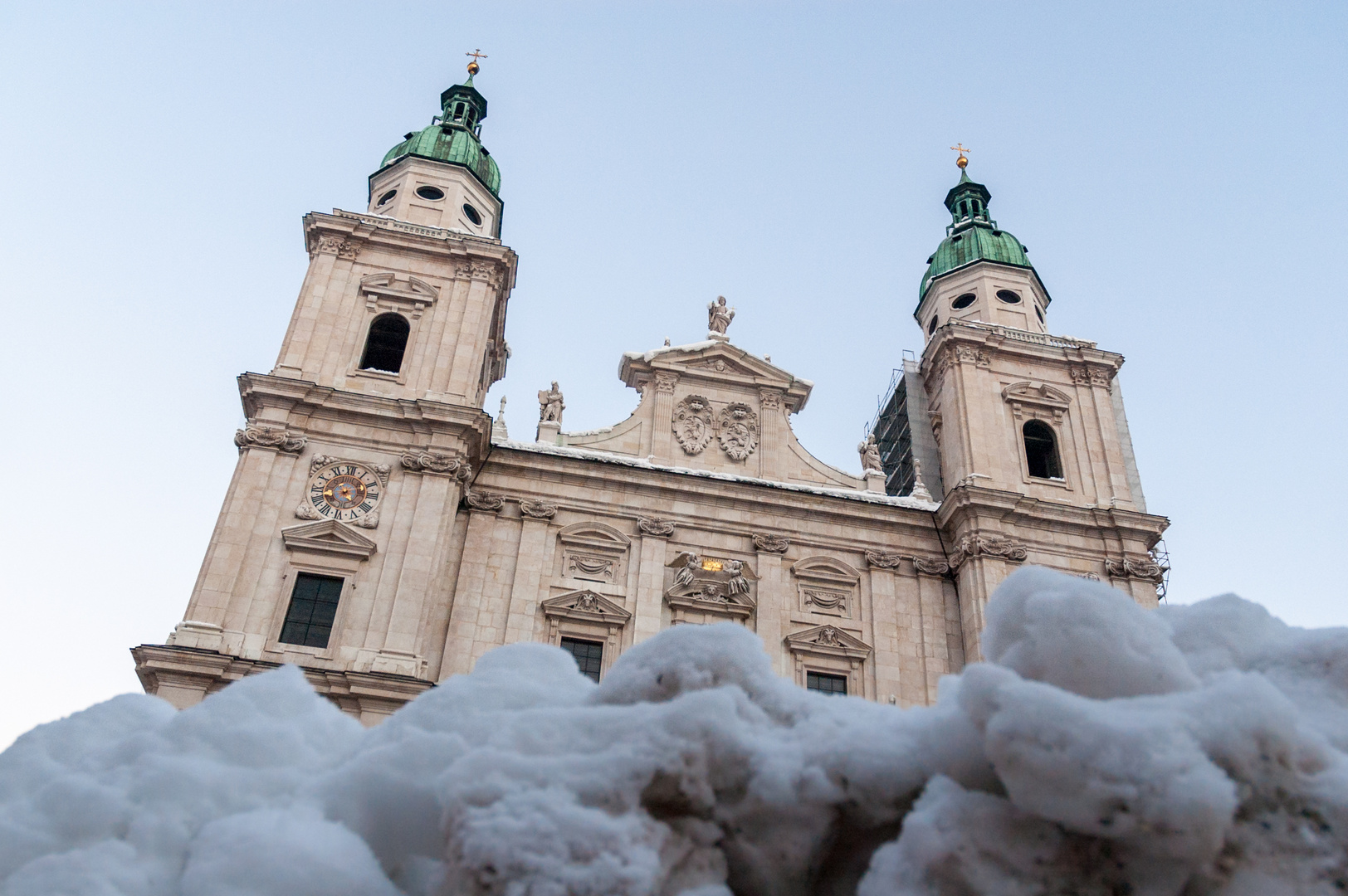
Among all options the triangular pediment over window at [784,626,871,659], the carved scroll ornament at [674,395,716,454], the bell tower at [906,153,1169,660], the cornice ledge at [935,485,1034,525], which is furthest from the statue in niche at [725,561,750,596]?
the cornice ledge at [935,485,1034,525]

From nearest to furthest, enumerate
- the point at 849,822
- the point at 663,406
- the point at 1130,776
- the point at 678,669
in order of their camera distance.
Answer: the point at 1130,776 → the point at 849,822 → the point at 678,669 → the point at 663,406

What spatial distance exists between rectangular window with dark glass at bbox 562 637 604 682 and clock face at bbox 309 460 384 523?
14.9ft

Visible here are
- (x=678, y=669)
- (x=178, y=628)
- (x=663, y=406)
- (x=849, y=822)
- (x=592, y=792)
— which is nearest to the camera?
(x=592, y=792)

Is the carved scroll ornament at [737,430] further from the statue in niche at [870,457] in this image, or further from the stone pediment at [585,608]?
the stone pediment at [585,608]

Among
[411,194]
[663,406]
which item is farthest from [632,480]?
[411,194]

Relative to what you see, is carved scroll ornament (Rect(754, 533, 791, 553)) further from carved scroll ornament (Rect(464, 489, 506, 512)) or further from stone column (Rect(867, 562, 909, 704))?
carved scroll ornament (Rect(464, 489, 506, 512))

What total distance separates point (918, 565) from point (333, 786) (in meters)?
19.7

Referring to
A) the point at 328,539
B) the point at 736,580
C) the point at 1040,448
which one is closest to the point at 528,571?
the point at 328,539

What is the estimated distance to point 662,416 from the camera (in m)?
22.5

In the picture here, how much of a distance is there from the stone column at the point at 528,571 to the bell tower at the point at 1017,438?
8.42 metres

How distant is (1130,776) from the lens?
6.13 feet

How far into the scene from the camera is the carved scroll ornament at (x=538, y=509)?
65.6 feet

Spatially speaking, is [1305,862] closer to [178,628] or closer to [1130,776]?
Answer: [1130,776]

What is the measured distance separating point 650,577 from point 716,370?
5.97 meters
